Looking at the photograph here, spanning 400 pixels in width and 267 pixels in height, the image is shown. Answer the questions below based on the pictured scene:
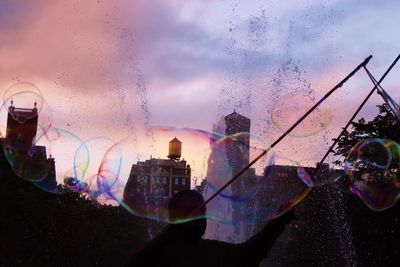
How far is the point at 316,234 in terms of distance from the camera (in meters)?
32.6

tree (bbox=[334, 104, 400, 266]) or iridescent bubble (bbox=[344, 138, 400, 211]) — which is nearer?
iridescent bubble (bbox=[344, 138, 400, 211])

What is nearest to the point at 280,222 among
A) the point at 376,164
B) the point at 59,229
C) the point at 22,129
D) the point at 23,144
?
the point at 376,164

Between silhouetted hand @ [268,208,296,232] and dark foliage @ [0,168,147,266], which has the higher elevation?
silhouetted hand @ [268,208,296,232]

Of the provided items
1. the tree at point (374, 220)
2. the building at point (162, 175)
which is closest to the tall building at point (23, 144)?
the building at point (162, 175)

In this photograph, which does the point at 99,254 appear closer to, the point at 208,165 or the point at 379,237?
the point at 379,237

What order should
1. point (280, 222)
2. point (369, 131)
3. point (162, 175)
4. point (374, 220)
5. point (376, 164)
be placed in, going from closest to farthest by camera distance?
1. point (280, 222)
2. point (376, 164)
3. point (374, 220)
4. point (369, 131)
5. point (162, 175)

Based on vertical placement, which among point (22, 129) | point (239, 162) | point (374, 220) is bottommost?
point (374, 220)

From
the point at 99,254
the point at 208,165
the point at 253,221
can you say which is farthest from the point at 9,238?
the point at 208,165

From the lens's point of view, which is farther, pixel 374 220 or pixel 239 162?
pixel 374 220

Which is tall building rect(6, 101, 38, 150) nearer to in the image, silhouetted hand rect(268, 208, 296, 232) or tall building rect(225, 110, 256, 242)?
tall building rect(225, 110, 256, 242)

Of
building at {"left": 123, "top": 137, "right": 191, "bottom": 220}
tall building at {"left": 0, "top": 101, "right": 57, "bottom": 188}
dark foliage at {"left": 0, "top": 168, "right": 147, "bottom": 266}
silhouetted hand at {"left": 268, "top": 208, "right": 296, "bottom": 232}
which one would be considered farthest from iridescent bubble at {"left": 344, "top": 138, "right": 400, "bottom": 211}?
dark foliage at {"left": 0, "top": 168, "right": 147, "bottom": 266}

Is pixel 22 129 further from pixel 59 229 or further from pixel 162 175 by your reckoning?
pixel 59 229

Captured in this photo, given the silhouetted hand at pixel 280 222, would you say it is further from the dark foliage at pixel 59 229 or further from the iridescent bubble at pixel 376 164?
the dark foliage at pixel 59 229

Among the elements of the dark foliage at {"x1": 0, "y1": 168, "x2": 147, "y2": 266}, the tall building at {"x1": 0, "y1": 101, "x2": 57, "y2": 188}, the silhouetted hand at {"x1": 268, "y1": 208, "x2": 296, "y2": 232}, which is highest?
the tall building at {"x1": 0, "y1": 101, "x2": 57, "y2": 188}
